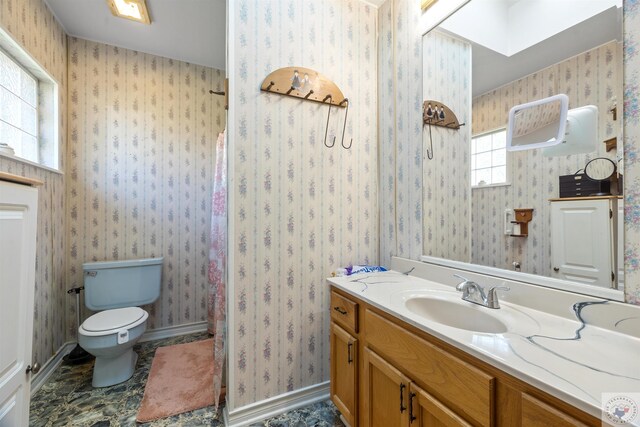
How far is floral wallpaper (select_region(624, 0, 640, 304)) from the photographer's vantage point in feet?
2.60

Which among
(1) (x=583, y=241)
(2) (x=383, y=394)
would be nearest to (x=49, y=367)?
(2) (x=383, y=394)

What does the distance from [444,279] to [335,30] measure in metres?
1.68

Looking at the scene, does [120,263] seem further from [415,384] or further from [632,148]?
[632,148]

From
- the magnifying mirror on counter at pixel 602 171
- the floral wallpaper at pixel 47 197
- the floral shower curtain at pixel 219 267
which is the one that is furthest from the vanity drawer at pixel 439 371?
the floral wallpaper at pixel 47 197

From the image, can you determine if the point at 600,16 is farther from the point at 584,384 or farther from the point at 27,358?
the point at 27,358

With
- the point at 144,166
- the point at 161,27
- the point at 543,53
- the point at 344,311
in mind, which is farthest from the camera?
the point at 144,166

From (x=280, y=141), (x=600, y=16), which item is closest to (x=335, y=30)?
(x=280, y=141)

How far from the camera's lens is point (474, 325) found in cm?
106

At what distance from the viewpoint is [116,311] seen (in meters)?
2.00

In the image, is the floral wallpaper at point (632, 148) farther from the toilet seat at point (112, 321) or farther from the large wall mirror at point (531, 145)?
the toilet seat at point (112, 321)

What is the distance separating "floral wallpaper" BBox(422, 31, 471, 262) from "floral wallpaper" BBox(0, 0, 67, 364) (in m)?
2.39

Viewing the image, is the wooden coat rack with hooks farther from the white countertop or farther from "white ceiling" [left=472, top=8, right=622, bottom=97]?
the white countertop

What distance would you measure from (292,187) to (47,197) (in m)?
1.80

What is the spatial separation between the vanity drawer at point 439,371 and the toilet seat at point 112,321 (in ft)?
5.57
